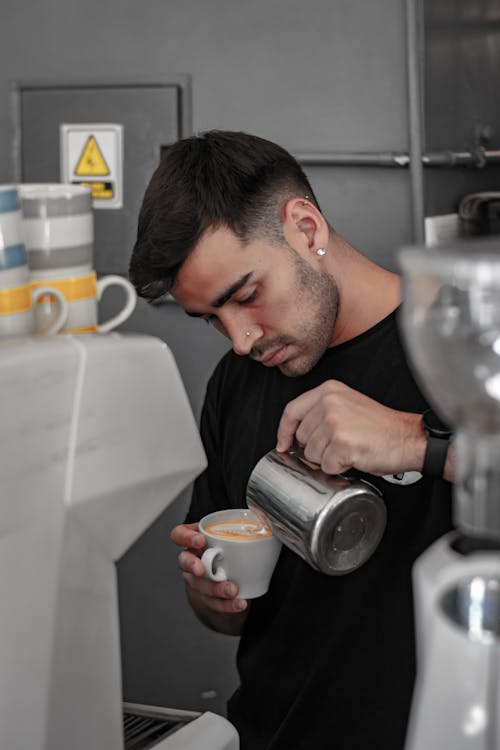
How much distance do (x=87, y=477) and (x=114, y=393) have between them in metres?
0.08

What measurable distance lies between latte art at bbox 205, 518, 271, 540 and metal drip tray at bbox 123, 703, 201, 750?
0.70 feet

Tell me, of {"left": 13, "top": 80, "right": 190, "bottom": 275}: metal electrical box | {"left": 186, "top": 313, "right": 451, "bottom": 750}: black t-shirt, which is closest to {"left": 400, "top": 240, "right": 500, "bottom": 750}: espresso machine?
{"left": 186, "top": 313, "right": 451, "bottom": 750}: black t-shirt

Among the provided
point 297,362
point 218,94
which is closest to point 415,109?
point 218,94

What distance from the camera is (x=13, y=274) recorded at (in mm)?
849

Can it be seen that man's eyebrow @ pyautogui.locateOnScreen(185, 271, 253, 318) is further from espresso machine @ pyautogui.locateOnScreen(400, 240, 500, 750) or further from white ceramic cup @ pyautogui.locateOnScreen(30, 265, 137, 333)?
espresso machine @ pyautogui.locateOnScreen(400, 240, 500, 750)

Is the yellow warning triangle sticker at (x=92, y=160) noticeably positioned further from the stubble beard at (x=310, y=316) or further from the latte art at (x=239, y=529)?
the latte art at (x=239, y=529)

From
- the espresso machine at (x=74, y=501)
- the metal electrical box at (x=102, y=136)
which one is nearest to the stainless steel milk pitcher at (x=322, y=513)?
the espresso machine at (x=74, y=501)

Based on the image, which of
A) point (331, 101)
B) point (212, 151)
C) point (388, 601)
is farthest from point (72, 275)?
point (331, 101)

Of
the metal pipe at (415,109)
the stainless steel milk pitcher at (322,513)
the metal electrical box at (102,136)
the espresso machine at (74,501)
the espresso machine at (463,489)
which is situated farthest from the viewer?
the metal electrical box at (102,136)

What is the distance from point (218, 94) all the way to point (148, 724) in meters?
1.34

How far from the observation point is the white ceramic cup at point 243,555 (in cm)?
122

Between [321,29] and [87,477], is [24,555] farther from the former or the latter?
[321,29]

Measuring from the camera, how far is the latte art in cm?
125

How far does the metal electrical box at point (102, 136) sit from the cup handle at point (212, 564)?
1038mm
